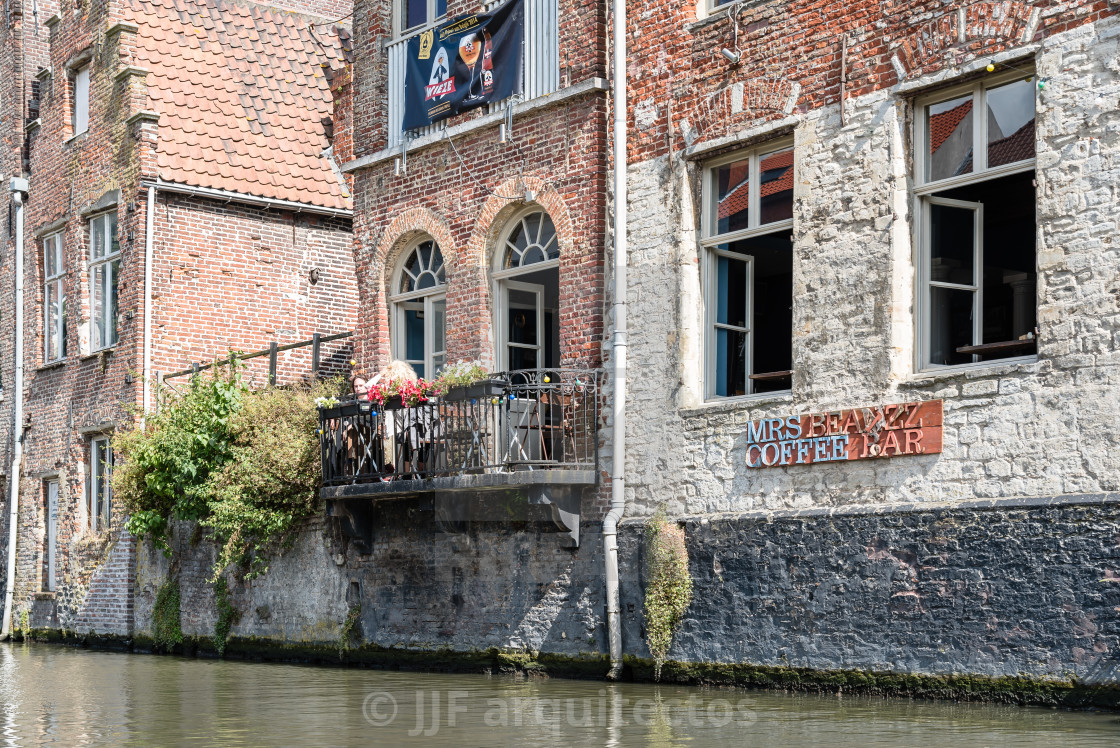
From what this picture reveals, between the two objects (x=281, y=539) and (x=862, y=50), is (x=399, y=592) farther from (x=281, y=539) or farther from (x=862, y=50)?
(x=862, y=50)

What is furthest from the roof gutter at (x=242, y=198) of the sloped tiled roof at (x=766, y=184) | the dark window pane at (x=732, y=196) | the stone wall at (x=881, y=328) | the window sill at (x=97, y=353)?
the sloped tiled roof at (x=766, y=184)

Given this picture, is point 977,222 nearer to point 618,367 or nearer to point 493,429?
point 618,367

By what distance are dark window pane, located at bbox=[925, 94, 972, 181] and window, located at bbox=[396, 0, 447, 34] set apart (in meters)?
6.98

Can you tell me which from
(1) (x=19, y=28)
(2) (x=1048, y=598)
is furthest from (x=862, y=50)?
(1) (x=19, y=28)

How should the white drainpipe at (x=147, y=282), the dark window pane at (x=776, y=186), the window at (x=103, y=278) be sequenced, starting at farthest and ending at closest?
the window at (x=103, y=278)
the white drainpipe at (x=147, y=282)
the dark window pane at (x=776, y=186)

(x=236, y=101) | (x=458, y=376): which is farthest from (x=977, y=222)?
(x=236, y=101)

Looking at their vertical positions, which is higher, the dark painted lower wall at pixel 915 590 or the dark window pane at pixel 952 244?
the dark window pane at pixel 952 244

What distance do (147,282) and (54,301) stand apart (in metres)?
3.74

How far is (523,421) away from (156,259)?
916 centimetres

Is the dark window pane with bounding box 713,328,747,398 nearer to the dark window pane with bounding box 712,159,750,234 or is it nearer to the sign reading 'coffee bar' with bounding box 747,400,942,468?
the sign reading 'coffee bar' with bounding box 747,400,942,468

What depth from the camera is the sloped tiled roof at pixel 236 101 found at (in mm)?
22516

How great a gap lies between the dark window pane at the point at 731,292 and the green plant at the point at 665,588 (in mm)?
1942

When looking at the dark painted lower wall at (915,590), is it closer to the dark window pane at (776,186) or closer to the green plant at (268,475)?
the dark window pane at (776,186)

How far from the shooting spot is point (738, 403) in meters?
13.7
